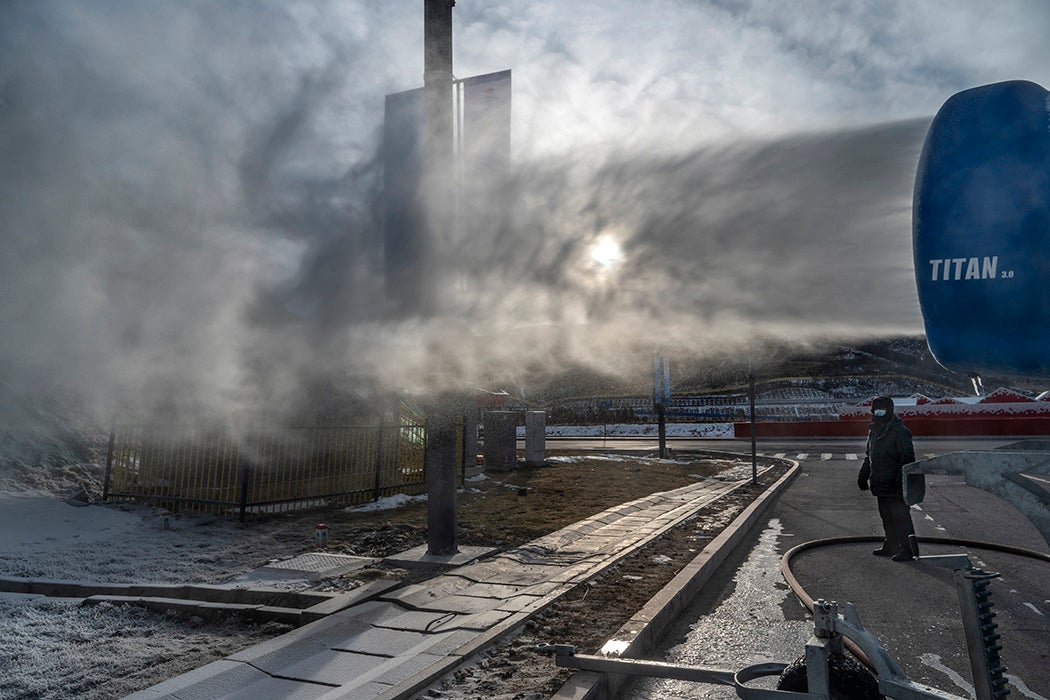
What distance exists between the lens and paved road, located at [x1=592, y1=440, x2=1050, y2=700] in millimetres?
3736

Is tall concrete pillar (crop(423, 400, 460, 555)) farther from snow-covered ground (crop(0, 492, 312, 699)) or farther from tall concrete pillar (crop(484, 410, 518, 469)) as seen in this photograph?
tall concrete pillar (crop(484, 410, 518, 469))

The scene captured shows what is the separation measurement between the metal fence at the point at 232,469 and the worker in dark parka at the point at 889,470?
7.43 meters

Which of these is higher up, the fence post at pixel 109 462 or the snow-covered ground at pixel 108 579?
the fence post at pixel 109 462

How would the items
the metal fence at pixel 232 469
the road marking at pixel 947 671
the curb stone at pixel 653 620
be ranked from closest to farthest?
the curb stone at pixel 653 620, the road marking at pixel 947 671, the metal fence at pixel 232 469

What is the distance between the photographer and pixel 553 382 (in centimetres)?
8306

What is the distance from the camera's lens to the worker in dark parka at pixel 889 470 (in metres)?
6.66

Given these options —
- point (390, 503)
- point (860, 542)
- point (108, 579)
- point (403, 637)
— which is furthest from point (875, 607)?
point (390, 503)

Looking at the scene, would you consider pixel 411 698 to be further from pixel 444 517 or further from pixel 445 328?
pixel 445 328

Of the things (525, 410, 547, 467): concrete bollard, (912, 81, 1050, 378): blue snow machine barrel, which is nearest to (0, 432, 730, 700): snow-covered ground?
(912, 81, 1050, 378): blue snow machine barrel

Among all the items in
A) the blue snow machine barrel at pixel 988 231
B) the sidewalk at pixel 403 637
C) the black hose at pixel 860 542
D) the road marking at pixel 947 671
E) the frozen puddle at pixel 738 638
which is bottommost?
the frozen puddle at pixel 738 638

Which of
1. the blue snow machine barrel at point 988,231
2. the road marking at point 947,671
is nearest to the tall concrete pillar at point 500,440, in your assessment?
the road marking at point 947,671

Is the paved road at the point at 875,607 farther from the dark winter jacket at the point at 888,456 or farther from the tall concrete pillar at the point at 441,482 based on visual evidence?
the tall concrete pillar at the point at 441,482

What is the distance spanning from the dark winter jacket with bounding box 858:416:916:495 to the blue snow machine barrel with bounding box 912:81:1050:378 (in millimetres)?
5765

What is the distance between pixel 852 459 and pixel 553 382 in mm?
63556
